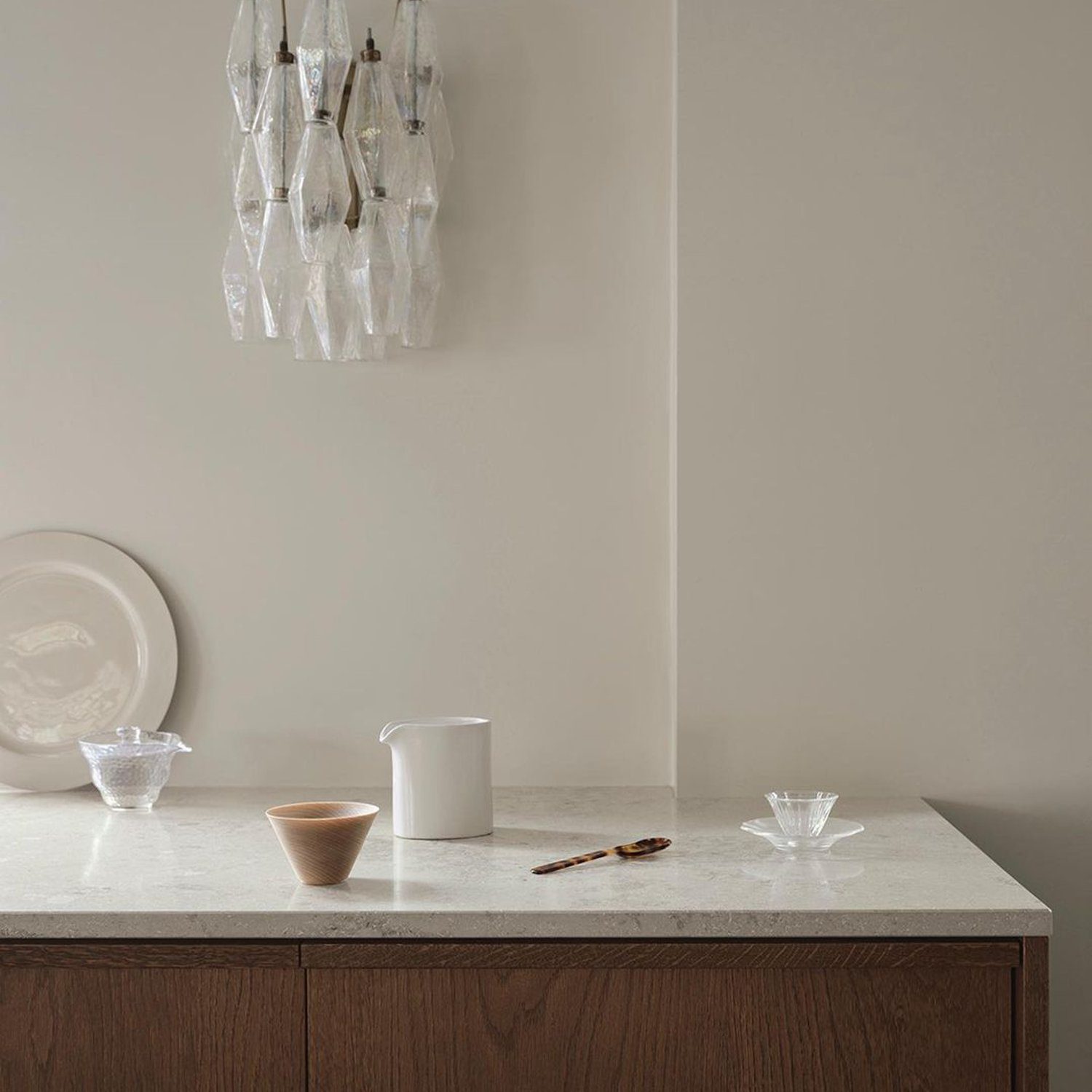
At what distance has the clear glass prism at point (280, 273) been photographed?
177 cm

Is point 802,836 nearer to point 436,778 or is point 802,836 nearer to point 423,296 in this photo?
point 436,778

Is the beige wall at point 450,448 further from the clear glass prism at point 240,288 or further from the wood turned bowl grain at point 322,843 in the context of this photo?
the wood turned bowl grain at point 322,843

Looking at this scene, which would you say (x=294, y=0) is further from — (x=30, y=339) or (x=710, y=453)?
(x=710, y=453)

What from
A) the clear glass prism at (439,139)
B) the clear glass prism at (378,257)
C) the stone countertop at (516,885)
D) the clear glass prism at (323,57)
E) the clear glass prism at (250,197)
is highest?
the clear glass prism at (323,57)

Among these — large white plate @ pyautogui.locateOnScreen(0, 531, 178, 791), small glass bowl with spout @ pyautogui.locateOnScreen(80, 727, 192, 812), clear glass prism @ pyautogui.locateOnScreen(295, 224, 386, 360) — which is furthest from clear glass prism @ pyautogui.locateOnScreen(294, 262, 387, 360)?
small glass bowl with spout @ pyautogui.locateOnScreen(80, 727, 192, 812)

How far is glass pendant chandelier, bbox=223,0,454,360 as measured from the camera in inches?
68.8

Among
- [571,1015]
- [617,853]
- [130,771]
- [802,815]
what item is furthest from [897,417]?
[130,771]

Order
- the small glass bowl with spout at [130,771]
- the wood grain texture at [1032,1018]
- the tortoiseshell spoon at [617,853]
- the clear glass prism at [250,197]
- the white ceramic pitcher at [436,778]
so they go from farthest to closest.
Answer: the clear glass prism at [250,197], the small glass bowl with spout at [130,771], the white ceramic pitcher at [436,778], the tortoiseshell spoon at [617,853], the wood grain texture at [1032,1018]

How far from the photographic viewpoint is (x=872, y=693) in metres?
1.76

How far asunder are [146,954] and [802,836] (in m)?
0.70

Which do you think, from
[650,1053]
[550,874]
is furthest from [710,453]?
[650,1053]

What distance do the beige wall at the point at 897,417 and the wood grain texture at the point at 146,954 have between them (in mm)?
739

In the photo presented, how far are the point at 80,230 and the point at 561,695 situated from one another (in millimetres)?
1002

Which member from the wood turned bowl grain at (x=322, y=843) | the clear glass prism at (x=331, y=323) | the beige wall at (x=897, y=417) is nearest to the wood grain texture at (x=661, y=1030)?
the wood turned bowl grain at (x=322, y=843)
